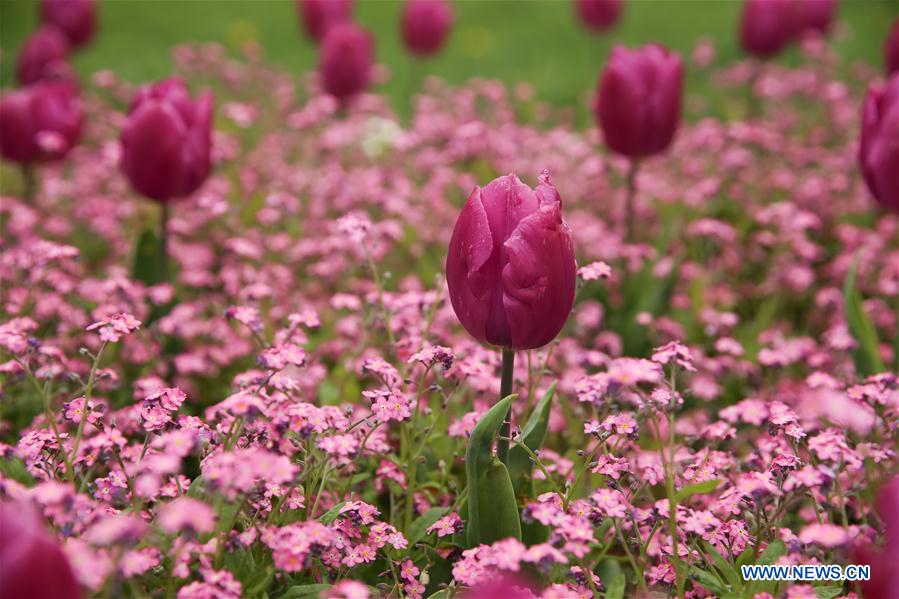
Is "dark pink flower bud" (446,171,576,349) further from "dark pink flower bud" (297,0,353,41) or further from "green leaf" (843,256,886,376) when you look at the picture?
"dark pink flower bud" (297,0,353,41)

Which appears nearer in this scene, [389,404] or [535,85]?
[389,404]

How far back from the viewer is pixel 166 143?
2.50 metres

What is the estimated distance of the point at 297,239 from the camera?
139 inches

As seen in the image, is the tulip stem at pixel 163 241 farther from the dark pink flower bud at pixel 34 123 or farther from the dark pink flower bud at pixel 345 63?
the dark pink flower bud at pixel 345 63

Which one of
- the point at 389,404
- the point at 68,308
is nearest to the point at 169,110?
the point at 68,308

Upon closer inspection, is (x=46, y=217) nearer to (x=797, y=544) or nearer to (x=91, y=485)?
(x=91, y=485)

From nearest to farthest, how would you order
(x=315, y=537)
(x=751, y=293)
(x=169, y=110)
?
(x=315, y=537), (x=169, y=110), (x=751, y=293)

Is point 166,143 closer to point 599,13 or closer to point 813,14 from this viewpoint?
point 599,13

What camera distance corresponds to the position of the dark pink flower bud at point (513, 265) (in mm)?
1463

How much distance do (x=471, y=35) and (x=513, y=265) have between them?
7092 mm

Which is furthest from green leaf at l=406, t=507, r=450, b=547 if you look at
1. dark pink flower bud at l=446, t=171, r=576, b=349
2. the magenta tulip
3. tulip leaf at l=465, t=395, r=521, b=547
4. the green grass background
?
the green grass background

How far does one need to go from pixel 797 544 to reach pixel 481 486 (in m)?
0.51

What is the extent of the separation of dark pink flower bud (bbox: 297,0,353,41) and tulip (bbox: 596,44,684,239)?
9.68 feet

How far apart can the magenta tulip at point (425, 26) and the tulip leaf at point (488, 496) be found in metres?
4.26
